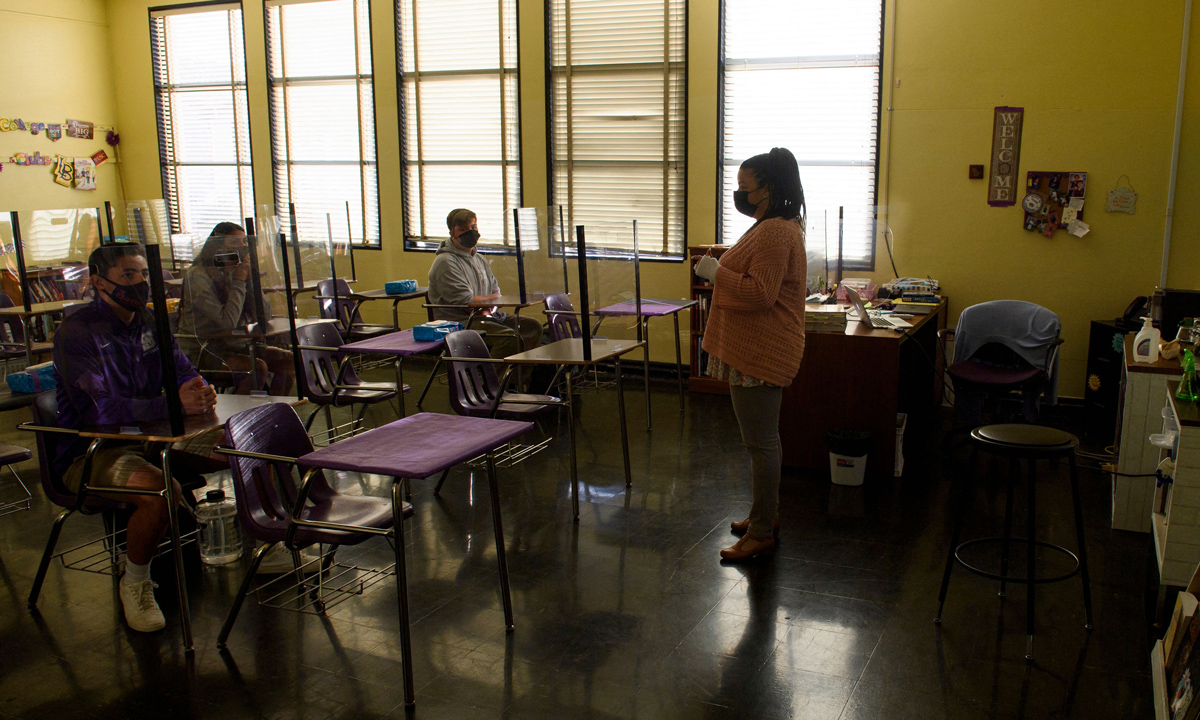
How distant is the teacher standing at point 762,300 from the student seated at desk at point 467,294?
2.75 metres

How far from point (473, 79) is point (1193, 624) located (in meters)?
6.83

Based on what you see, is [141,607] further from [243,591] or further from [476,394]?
[476,394]

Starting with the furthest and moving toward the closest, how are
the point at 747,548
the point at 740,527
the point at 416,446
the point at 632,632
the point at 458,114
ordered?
the point at 458,114 < the point at 740,527 < the point at 747,548 < the point at 632,632 < the point at 416,446

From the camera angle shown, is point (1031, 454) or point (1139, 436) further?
point (1139, 436)

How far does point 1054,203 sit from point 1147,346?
2.41 metres

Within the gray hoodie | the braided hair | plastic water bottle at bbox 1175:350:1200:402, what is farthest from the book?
the gray hoodie

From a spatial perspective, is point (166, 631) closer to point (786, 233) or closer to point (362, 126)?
point (786, 233)

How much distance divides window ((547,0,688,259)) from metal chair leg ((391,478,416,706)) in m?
4.91

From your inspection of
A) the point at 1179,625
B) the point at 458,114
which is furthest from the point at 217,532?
the point at 458,114

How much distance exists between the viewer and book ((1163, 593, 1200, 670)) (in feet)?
7.36

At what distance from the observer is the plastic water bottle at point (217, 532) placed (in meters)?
3.53

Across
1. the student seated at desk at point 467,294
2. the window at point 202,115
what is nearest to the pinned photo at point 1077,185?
the student seated at desk at point 467,294

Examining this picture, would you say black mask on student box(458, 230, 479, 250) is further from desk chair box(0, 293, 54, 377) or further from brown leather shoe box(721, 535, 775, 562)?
brown leather shoe box(721, 535, 775, 562)

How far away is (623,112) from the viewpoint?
7.05 m
